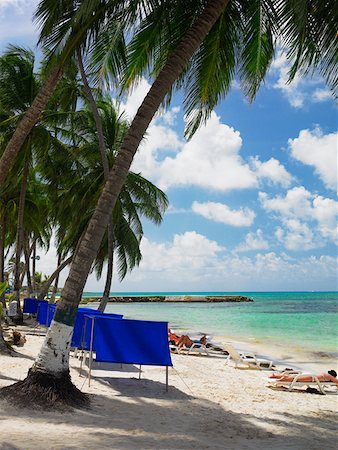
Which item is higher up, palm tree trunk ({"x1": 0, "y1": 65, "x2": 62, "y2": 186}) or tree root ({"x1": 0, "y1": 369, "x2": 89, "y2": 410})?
palm tree trunk ({"x1": 0, "y1": 65, "x2": 62, "y2": 186})

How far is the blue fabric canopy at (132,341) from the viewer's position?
662cm

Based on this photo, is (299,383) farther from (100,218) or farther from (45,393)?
(100,218)

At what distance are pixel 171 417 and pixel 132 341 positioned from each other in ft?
5.16

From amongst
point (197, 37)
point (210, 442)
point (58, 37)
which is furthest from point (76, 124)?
point (210, 442)

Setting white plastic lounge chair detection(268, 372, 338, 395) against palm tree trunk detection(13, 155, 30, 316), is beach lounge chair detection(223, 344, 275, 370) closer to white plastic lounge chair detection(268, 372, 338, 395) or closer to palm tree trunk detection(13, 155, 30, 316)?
white plastic lounge chair detection(268, 372, 338, 395)

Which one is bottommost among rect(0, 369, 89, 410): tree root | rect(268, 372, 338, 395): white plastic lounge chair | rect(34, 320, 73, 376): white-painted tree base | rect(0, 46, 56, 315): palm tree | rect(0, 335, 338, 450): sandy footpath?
rect(268, 372, 338, 395): white plastic lounge chair

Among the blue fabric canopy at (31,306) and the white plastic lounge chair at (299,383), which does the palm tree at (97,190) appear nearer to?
the blue fabric canopy at (31,306)

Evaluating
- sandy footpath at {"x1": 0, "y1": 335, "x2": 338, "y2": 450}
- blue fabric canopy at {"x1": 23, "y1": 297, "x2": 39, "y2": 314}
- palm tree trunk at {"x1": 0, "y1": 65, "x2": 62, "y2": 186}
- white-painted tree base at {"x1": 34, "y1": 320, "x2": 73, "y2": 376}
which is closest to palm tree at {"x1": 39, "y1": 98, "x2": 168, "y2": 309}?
blue fabric canopy at {"x1": 23, "y1": 297, "x2": 39, "y2": 314}

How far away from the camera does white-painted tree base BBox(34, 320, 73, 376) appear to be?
5574mm

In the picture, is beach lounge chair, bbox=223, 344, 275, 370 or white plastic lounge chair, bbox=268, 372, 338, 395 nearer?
white plastic lounge chair, bbox=268, 372, 338, 395

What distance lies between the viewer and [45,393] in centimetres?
534

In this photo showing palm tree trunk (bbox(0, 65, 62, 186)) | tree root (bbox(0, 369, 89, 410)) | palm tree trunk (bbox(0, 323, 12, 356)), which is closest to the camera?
tree root (bbox(0, 369, 89, 410))

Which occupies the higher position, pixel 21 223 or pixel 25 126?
pixel 25 126

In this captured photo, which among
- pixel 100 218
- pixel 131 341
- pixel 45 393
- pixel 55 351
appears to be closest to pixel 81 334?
pixel 131 341
